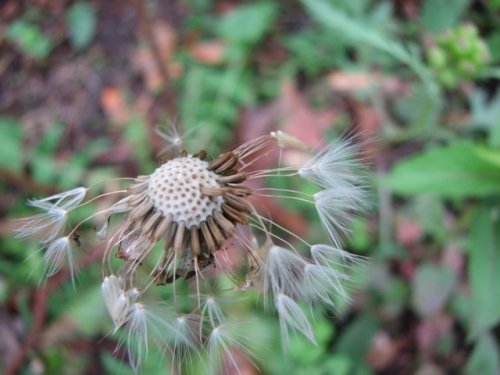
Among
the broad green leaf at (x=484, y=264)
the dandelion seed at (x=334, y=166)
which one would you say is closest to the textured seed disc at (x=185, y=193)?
the dandelion seed at (x=334, y=166)

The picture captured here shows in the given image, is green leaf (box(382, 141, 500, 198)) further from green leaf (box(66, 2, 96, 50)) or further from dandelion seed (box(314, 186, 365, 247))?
green leaf (box(66, 2, 96, 50))

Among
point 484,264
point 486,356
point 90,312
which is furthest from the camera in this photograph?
point 90,312

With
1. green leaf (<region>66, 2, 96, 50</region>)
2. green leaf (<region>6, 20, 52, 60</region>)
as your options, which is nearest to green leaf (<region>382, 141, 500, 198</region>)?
green leaf (<region>66, 2, 96, 50</region>)

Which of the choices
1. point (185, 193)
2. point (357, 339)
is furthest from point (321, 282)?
point (357, 339)

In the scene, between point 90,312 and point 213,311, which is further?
point 90,312

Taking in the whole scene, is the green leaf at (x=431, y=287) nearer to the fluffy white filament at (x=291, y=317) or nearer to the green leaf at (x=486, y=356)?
the green leaf at (x=486, y=356)

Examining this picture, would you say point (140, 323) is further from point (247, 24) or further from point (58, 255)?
point (247, 24)

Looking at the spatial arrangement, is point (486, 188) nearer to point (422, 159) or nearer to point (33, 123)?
point (422, 159)
